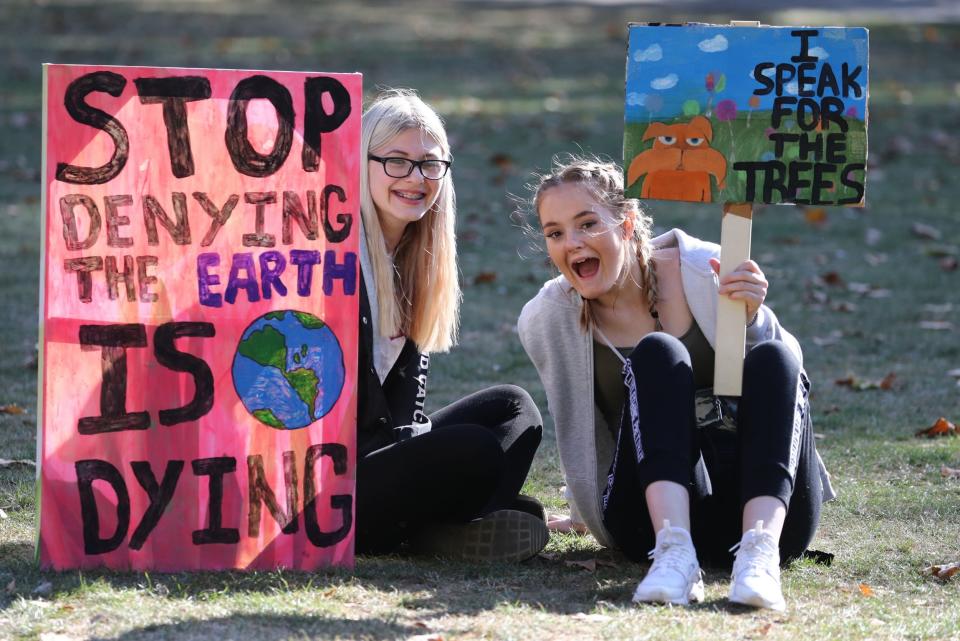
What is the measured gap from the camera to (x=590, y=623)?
3064 mm

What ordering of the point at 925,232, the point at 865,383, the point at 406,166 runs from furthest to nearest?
the point at 925,232, the point at 865,383, the point at 406,166

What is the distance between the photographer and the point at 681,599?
3160 mm

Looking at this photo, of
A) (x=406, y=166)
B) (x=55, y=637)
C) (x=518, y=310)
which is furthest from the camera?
(x=518, y=310)

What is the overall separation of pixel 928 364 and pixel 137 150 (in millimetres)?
4033

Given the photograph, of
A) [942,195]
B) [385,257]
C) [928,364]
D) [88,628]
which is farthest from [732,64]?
[942,195]

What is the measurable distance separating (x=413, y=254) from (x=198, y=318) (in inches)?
29.3

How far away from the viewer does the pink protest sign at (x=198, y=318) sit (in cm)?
331

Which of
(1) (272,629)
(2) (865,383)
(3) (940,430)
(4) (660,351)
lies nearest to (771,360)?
(4) (660,351)

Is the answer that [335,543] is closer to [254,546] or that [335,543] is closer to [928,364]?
[254,546]

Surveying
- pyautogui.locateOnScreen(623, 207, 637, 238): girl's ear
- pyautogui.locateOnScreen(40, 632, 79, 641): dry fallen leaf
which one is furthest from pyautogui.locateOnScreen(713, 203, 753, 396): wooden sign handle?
pyautogui.locateOnScreen(40, 632, 79, 641): dry fallen leaf

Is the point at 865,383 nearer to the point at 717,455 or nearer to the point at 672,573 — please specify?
the point at 717,455

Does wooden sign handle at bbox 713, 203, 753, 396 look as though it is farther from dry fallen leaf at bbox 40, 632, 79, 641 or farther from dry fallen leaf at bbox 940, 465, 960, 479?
dry fallen leaf at bbox 40, 632, 79, 641

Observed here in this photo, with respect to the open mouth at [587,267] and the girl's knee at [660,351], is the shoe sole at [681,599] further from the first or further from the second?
the open mouth at [587,267]

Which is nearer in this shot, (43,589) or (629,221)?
(43,589)
